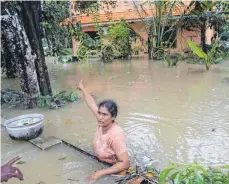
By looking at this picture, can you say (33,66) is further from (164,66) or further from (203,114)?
(164,66)

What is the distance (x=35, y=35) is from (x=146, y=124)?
3463 mm

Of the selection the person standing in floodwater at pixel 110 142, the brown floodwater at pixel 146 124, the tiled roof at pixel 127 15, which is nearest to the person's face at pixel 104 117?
the person standing in floodwater at pixel 110 142

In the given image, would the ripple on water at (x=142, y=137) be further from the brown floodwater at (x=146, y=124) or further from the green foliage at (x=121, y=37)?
the green foliage at (x=121, y=37)

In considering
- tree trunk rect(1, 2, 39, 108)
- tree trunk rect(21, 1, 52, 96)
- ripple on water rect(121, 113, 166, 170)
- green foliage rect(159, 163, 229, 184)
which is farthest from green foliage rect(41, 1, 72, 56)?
green foliage rect(159, 163, 229, 184)

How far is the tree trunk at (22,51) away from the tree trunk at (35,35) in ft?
0.79

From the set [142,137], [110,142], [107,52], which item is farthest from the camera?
[107,52]

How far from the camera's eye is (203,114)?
6.10 metres

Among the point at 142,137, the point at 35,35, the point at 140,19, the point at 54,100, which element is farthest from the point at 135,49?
the point at 142,137

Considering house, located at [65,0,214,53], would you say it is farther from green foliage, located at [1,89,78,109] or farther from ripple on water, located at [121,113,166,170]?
ripple on water, located at [121,113,166,170]

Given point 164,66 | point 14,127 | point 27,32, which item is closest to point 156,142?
point 14,127

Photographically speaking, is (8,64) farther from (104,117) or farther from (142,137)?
(104,117)

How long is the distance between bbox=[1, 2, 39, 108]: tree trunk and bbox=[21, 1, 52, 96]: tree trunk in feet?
0.79

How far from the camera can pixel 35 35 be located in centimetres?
691

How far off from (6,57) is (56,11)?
379cm
